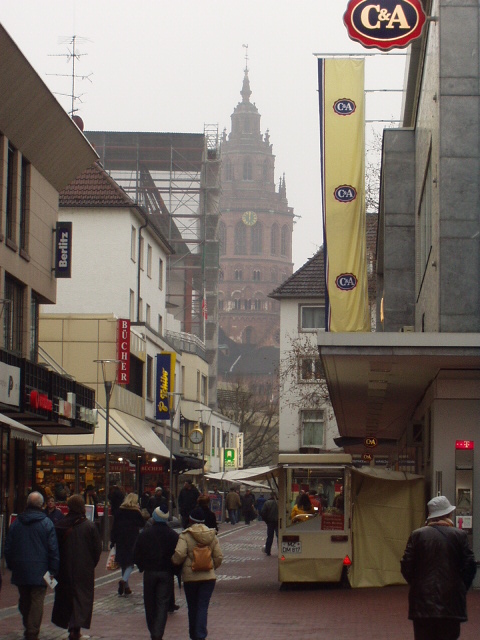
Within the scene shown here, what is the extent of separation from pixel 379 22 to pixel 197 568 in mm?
10777

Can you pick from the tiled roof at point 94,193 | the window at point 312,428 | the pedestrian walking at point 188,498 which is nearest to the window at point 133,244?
the tiled roof at point 94,193

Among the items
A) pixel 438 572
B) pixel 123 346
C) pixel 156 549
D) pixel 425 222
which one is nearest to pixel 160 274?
pixel 123 346

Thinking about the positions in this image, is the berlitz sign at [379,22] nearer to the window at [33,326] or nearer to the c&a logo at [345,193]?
the c&a logo at [345,193]

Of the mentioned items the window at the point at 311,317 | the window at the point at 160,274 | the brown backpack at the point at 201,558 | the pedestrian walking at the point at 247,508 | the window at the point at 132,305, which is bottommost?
the pedestrian walking at the point at 247,508

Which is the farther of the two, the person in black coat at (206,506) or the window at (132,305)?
the window at (132,305)

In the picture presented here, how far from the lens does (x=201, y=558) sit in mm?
13031

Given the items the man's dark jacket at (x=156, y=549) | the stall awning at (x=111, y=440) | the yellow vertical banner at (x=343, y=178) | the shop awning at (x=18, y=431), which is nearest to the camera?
the man's dark jacket at (x=156, y=549)

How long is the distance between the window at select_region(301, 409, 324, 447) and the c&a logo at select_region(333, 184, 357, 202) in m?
44.3

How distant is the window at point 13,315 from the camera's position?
28109mm

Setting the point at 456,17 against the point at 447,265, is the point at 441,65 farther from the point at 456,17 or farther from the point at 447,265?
the point at 447,265

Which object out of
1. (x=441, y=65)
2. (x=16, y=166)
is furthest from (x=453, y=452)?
(x=16, y=166)

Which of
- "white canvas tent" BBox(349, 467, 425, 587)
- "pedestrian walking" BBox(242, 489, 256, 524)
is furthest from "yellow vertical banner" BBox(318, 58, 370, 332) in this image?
"pedestrian walking" BBox(242, 489, 256, 524)

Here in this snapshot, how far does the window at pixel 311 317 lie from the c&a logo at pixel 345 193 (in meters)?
46.2

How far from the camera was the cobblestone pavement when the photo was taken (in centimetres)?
1435
